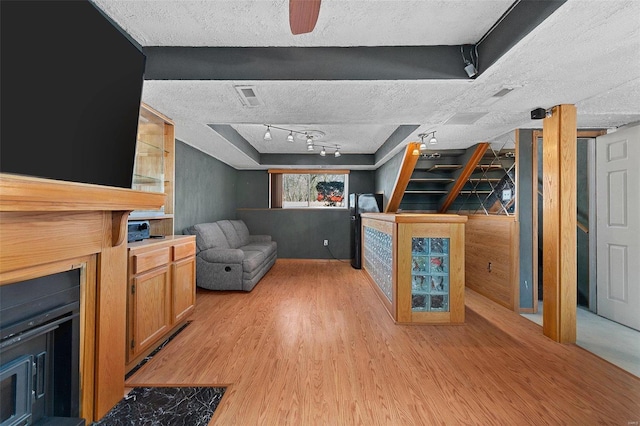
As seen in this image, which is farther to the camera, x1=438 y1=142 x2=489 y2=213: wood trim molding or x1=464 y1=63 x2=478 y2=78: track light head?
x1=438 y1=142 x2=489 y2=213: wood trim molding

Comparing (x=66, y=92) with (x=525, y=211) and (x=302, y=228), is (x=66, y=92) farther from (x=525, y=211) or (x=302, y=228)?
(x=302, y=228)

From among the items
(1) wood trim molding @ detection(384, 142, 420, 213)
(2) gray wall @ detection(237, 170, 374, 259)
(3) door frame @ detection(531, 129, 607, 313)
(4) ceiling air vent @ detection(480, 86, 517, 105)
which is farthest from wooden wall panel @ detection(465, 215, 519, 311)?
(2) gray wall @ detection(237, 170, 374, 259)

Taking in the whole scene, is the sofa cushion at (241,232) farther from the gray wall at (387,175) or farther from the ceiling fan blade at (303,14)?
the ceiling fan blade at (303,14)

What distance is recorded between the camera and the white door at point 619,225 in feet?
9.35

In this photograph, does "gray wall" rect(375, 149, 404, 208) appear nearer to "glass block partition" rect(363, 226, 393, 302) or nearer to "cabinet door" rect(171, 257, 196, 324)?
"glass block partition" rect(363, 226, 393, 302)

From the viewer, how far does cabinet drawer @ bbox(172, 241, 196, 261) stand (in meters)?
2.68

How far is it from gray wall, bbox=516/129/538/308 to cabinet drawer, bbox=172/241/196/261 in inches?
150

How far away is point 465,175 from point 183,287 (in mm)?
4279

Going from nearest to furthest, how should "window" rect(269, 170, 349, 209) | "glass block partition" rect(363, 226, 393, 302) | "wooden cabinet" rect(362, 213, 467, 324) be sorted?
"wooden cabinet" rect(362, 213, 467, 324) < "glass block partition" rect(363, 226, 393, 302) < "window" rect(269, 170, 349, 209)

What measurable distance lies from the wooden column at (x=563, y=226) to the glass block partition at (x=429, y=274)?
0.91 meters

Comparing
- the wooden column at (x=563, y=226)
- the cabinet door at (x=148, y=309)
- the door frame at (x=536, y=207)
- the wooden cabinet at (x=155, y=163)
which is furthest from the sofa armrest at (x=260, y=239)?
the wooden column at (x=563, y=226)

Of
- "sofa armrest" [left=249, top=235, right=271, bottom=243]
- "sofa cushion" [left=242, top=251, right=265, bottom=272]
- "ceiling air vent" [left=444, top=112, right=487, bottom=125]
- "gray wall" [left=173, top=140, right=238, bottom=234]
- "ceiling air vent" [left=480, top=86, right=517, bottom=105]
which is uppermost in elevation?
"ceiling air vent" [left=444, top=112, right=487, bottom=125]

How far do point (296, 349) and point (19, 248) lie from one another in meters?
1.90

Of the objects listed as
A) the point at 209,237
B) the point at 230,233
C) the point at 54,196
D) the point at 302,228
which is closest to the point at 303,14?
the point at 54,196
